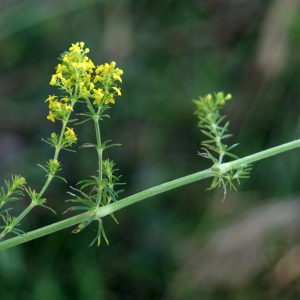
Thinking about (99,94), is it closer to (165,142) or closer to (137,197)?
(137,197)

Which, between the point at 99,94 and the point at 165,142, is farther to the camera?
the point at 165,142

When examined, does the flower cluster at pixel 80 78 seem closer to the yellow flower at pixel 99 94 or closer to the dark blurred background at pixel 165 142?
the yellow flower at pixel 99 94

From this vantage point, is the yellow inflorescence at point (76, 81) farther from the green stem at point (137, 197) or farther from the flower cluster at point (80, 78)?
the green stem at point (137, 197)

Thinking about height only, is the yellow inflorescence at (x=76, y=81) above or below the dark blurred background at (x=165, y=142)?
below

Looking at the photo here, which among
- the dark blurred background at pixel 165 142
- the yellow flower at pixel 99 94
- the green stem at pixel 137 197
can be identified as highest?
the dark blurred background at pixel 165 142

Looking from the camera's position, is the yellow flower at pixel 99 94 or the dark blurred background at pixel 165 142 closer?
the yellow flower at pixel 99 94

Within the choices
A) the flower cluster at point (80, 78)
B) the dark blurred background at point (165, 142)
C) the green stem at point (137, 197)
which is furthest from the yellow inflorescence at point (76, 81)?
the dark blurred background at point (165, 142)

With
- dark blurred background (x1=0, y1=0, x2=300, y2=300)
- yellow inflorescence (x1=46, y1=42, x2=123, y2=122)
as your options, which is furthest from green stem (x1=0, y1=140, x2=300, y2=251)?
dark blurred background (x1=0, y1=0, x2=300, y2=300)

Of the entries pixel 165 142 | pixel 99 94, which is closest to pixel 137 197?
pixel 99 94

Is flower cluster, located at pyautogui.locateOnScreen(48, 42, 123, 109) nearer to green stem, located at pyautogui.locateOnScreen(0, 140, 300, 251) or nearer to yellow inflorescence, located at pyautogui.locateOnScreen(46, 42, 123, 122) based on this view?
A: yellow inflorescence, located at pyautogui.locateOnScreen(46, 42, 123, 122)

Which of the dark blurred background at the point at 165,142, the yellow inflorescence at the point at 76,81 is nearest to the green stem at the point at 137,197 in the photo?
the yellow inflorescence at the point at 76,81
